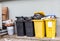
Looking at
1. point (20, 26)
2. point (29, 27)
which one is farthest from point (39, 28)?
point (20, 26)

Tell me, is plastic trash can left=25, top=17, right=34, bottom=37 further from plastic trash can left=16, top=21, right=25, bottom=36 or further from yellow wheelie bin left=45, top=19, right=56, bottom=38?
yellow wheelie bin left=45, top=19, right=56, bottom=38

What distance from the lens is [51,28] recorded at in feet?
14.4

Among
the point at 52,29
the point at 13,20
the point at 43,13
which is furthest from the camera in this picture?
the point at 13,20

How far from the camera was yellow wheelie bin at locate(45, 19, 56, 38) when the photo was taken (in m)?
4.37

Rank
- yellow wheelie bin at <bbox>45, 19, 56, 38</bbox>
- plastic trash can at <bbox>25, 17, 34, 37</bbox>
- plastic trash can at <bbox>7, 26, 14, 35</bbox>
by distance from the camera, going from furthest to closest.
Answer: plastic trash can at <bbox>7, 26, 14, 35</bbox>, plastic trash can at <bbox>25, 17, 34, 37</bbox>, yellow wheelie bin at <bbox>45, 19, 56, 38</bbox>

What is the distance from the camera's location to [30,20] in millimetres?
4516

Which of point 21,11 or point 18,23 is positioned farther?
point 21,11

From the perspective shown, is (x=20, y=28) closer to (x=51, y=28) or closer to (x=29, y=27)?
(x=29, y=27)

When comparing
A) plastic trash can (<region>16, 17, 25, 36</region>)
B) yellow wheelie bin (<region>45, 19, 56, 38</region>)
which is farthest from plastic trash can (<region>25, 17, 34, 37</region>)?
yellow wheelie bin (<region>45, 19, 56, 38</region>)

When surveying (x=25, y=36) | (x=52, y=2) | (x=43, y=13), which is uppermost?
(x=52, y=2)

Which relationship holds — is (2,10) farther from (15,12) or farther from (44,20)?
(44,20)

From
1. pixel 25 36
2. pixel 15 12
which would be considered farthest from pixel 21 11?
pixel 25 36

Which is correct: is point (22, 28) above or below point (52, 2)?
below

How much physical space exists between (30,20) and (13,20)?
0.87 meters
